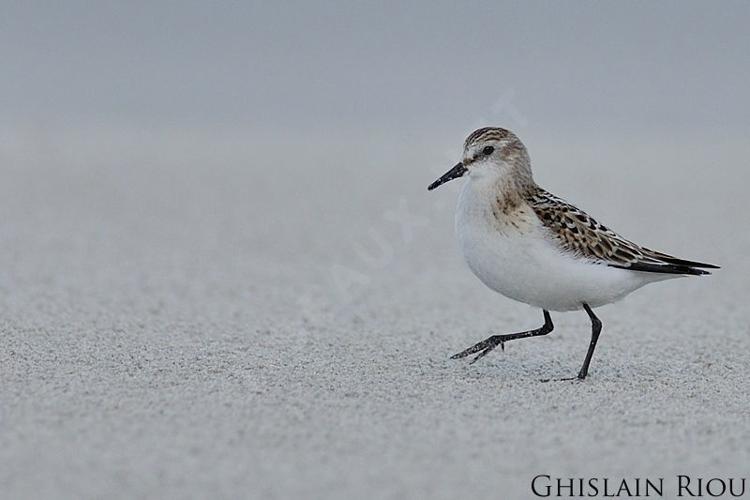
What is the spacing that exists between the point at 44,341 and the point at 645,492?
2.26 meters

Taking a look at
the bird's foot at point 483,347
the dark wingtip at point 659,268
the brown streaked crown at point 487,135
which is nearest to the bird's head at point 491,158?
the brown streaked crown at point 487,135

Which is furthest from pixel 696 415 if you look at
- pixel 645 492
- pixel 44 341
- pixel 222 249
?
pixel 222 249

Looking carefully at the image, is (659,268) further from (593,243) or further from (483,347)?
(483,347)

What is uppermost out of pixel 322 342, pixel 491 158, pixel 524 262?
pixel 491 158

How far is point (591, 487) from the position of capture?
2.91 meters

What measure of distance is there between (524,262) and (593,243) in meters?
0.29

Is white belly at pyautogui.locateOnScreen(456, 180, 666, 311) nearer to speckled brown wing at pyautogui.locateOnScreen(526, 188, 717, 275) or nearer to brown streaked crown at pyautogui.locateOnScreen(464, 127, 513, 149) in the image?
speckled brown wing at pyautogui.locateOnScreen(526, 188, 717, 275)

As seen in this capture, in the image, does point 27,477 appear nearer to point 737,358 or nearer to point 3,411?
point 3,411

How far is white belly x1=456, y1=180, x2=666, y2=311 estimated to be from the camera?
388 centimetres

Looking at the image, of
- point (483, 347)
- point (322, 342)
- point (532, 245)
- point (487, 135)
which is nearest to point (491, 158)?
point (487, 135)

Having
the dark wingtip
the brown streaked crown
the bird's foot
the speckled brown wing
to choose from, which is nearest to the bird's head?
the brown streaked crown

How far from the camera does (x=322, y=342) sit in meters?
4.54

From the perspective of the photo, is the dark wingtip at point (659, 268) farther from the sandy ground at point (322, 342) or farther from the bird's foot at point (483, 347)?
the bird's foot at point (483, 347)

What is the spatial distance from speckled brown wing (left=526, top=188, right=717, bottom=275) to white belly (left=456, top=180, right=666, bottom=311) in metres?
0.03
